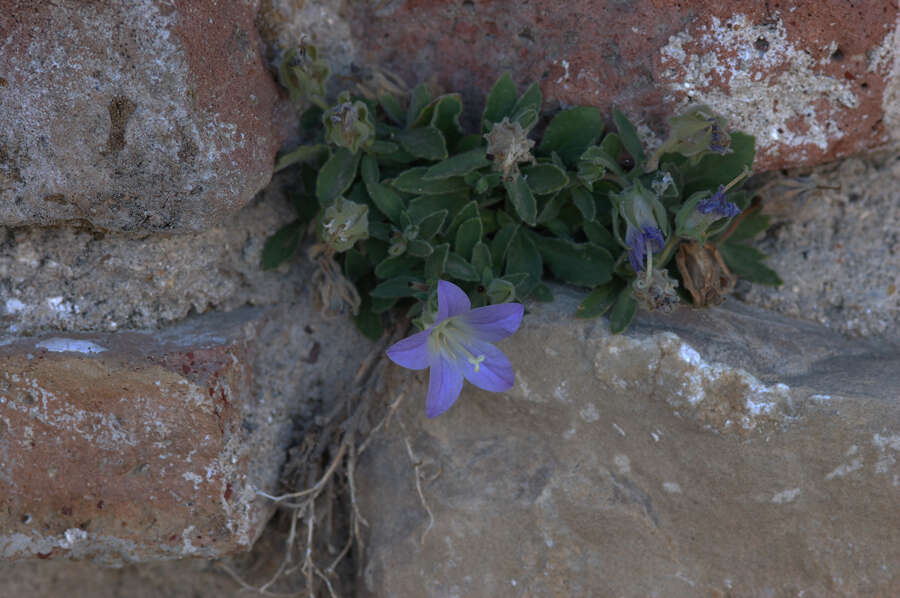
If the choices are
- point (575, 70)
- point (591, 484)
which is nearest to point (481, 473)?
point (591, 484)

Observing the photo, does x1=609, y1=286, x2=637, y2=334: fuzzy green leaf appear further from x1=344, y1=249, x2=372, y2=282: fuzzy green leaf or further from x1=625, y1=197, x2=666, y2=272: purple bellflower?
x1=344, y1=249, x2=372, y2=282: fuzzy green leaf

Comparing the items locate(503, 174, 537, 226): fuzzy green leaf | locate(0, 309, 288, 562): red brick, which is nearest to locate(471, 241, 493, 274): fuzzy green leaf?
locate(503, 174, 537, 226): fuzzy green leaf

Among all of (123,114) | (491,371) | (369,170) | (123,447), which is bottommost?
(123,447)

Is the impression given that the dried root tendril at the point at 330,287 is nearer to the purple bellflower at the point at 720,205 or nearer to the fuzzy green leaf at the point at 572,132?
the fuzzy green leaf at the point at 572,132

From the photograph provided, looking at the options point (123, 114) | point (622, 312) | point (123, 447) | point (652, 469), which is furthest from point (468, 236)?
point (123, 447)

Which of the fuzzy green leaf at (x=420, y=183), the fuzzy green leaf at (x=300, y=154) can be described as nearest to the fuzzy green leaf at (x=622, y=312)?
the fuzzy green leaf at (x=420, y=183)

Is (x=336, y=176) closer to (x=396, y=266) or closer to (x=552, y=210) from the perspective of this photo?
(x=396, y=266)
